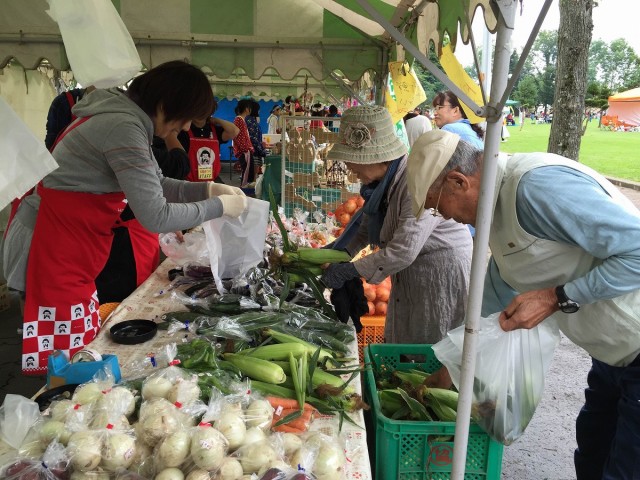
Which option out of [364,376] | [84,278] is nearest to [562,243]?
[364,376]

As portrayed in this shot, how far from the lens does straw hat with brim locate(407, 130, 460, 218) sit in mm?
1742

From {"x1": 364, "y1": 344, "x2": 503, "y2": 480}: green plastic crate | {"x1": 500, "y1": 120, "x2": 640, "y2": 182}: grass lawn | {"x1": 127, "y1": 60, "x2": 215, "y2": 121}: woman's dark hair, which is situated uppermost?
{"x1": 127, "y1": 60, "x2": 215, "y2": 121}: woman's dark hair

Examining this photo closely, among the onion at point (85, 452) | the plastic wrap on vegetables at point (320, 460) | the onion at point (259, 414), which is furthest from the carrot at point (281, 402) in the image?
the onion at point (85, 452)

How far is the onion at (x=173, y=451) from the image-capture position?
48.4 inches

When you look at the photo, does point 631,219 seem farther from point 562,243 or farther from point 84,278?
point 84,278

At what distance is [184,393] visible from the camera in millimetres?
1466

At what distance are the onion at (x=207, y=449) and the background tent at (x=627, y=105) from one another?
41568mm

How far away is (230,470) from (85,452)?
351 millimetres

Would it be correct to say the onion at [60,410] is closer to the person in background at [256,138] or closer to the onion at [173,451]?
the onion at [173,451]

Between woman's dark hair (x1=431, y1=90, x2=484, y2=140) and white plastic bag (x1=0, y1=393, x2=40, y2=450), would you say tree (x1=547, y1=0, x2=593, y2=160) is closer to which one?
woman's dark hair (x1=431, y1=90, x2=484, y2=140)

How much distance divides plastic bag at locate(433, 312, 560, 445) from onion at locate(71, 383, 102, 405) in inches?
47.5

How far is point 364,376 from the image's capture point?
7.57 ft

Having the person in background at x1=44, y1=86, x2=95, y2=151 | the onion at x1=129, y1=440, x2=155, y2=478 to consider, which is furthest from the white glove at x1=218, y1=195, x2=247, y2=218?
the person in background at x1=44, y1=86, x2=95, y2=151

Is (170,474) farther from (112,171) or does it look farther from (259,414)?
(112,171)
